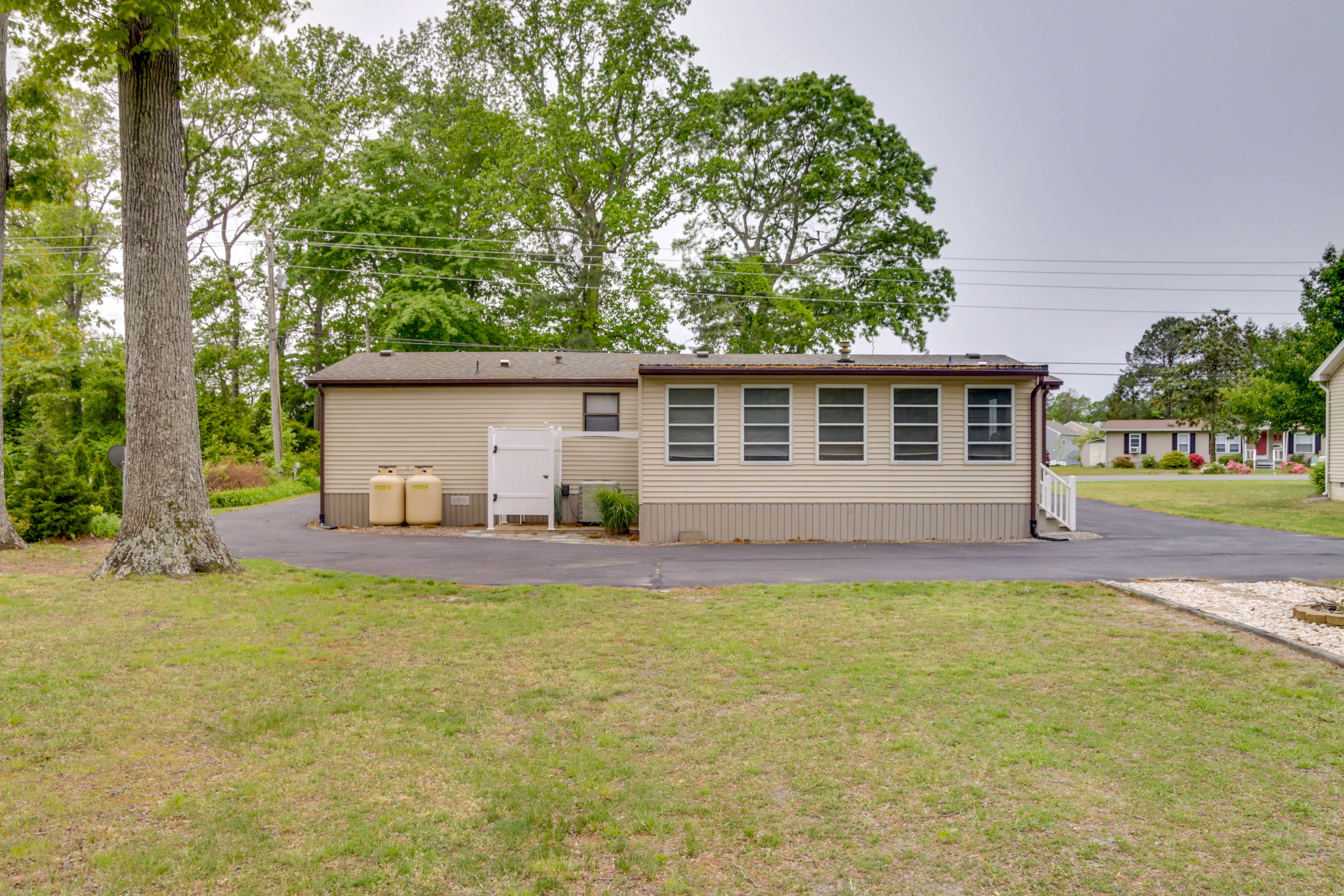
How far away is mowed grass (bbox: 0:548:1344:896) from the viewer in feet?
9.00

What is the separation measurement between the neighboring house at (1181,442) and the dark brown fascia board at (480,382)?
42.9m

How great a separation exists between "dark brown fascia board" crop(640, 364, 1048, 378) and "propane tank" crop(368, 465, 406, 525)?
6094mm

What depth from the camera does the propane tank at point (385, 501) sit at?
1558 centimetres

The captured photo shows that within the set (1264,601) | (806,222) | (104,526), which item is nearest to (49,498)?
(104,526)

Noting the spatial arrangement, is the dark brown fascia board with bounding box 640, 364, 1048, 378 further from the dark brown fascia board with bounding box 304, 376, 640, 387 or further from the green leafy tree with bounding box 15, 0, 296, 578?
the green leafy tree with bounding box 15, 0, 296, 578

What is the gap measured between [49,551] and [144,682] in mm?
7566

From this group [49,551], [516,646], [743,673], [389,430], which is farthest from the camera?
[389,430]

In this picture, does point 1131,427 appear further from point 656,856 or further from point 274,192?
point 656,856

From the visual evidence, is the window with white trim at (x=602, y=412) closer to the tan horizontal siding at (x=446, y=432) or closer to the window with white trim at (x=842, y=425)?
the tan horizontal siding at (x=446, y=432)

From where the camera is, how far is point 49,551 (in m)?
10.3

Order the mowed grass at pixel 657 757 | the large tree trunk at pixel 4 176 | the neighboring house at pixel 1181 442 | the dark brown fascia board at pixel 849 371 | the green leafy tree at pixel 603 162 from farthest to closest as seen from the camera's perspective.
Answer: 1. the neighboring house at pixel 1181 442
2. the green leafy tree at pixel 603 162
3. the dark brown fascia board at pixel 849 371
4. the large tree trunk at pixel 4 176
5. the mowed grass at pixel 657 757

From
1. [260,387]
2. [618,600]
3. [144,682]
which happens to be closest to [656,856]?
[144,682]

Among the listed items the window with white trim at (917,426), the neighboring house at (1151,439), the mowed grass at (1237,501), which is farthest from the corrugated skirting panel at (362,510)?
the neighboring house at (1151,439)

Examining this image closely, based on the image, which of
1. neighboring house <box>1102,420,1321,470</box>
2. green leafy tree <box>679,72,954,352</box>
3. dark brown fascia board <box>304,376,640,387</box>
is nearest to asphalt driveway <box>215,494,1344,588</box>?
dark brown fascia board <box>304,376,640,387</box>
